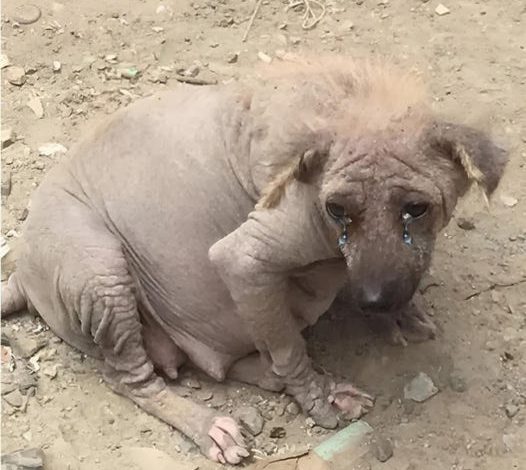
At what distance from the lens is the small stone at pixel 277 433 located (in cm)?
358

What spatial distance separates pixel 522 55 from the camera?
4.73m

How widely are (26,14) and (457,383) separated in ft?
8.50

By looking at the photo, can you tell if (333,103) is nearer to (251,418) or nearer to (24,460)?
(251,418)

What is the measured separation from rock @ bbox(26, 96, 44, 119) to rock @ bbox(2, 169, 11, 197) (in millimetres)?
330

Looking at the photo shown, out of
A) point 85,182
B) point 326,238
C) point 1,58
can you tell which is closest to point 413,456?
point 326,238

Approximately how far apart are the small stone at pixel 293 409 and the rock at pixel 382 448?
0.27 m

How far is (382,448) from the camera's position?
349 cm

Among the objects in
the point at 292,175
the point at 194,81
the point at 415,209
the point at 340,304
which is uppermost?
the point at 292,175

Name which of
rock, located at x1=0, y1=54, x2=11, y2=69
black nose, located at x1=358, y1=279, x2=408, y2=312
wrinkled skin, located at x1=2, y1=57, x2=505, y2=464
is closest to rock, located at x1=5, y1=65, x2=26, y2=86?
rock, located at x1=0, y1=54, x2=11, y2=69

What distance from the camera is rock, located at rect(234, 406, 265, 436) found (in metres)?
3.59

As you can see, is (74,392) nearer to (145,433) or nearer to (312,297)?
(145,433)

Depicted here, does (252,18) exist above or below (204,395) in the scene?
above

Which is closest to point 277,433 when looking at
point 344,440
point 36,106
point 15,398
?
point 344,440

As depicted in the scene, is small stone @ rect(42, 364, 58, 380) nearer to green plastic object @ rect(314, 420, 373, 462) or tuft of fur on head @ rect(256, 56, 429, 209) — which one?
green plastic object @ rect(314, 420, 373, 462)
